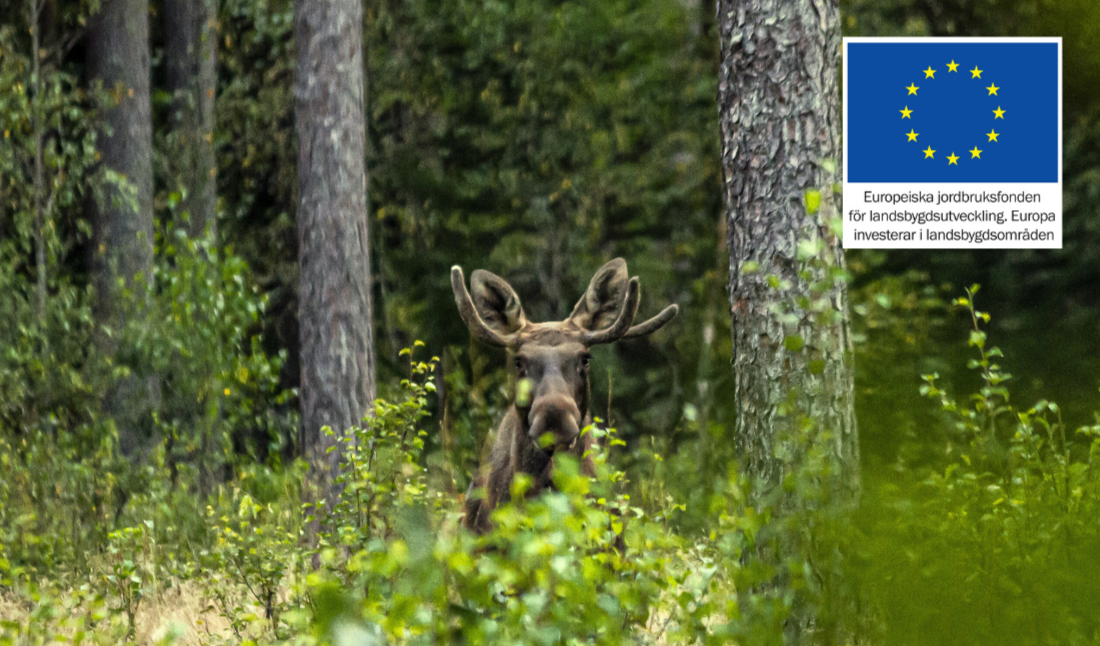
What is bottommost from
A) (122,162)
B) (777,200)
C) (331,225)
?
(777,200)

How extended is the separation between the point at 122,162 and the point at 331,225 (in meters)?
2.85

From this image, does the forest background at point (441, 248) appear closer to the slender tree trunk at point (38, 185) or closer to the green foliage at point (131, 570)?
the slender tree trunk at point (38, 185)

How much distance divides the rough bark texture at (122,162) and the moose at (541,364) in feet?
16.7

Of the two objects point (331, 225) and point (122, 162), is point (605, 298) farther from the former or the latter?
point (122, 162)

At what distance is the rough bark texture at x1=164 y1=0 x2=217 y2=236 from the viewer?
440 inches

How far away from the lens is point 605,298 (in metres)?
5.98

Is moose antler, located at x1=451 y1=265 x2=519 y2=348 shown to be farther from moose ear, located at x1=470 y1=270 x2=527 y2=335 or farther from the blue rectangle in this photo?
the blue rectangle

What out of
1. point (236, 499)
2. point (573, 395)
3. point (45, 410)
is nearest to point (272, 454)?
point (236, 499)

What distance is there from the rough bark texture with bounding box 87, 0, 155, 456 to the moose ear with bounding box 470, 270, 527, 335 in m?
5.01

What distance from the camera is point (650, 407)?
1103 centimetres

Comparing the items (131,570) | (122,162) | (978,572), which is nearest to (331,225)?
(122,162)

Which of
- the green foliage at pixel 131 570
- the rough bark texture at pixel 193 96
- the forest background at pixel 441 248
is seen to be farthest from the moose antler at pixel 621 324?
the rough bark texture at pixel 193 96

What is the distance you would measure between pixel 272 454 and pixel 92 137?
3012 millimetres

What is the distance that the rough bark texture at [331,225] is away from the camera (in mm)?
8328
